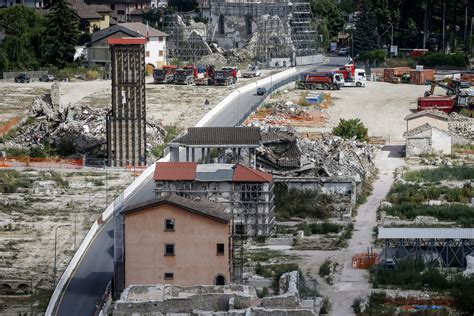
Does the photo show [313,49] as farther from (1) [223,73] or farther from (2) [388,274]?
(2) [388,274]

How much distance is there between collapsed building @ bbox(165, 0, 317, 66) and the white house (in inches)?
158

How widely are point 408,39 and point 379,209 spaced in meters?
57.6

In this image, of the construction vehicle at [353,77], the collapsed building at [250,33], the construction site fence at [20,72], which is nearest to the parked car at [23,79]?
the construction site fence at [20,72]

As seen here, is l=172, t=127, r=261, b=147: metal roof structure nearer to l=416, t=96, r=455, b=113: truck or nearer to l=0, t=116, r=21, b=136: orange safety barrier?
l=0, t=116, r=21, b=136: orange safety barrier

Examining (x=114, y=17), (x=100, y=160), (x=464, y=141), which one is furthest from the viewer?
(x=114, y=17)

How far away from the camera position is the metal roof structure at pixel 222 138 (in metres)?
50.7

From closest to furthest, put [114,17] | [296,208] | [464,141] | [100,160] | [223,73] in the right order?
[296,208], [100,160], [464,141], [223,73], [114,17]

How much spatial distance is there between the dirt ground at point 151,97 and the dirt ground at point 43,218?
44.2 feet

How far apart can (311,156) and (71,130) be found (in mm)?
12305

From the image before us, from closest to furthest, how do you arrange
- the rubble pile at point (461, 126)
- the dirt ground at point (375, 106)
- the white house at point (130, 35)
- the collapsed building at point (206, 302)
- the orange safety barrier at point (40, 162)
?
the collapsed building at point (206, 302)
the orange safety barrier at point (40, 162)
the rubble pile at point (461, 126)
the dirt ground at point (375, 106)
the white house at point (130, 35)

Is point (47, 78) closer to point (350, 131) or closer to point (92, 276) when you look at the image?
point (350, 131)

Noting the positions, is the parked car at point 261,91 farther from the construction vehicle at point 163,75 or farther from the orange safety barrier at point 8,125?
the orange safety barrier at point 8,125

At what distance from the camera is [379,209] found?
50.9m

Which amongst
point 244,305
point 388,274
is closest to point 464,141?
point 388,274
